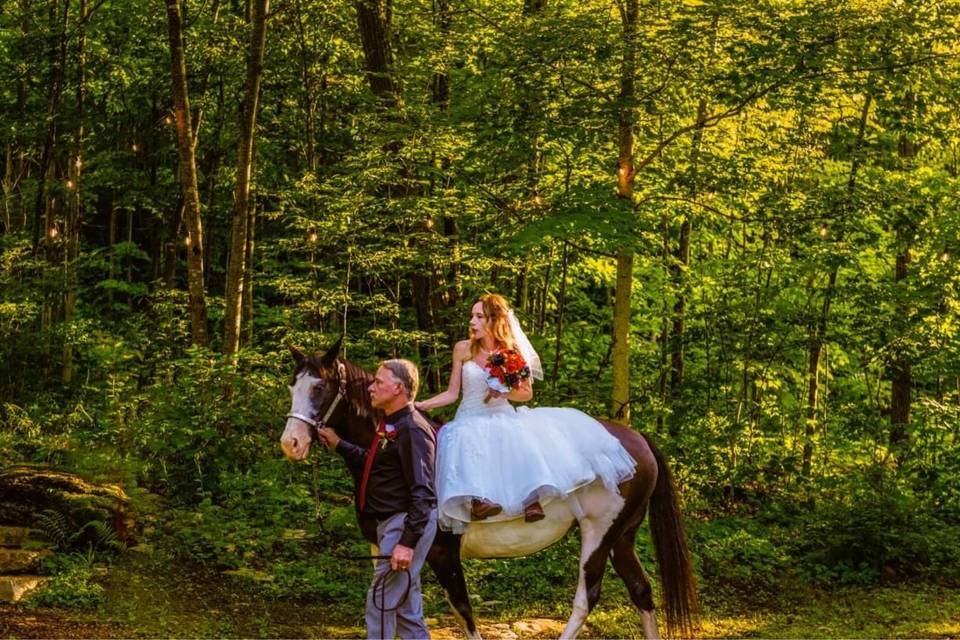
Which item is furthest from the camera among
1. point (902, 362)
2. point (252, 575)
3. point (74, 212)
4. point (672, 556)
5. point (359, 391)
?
point (74, 212)

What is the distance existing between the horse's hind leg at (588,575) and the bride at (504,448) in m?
0.23

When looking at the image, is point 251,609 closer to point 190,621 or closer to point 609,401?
point 190,621

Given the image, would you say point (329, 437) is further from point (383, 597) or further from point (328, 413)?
point (383, 597)

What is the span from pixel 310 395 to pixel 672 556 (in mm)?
2985

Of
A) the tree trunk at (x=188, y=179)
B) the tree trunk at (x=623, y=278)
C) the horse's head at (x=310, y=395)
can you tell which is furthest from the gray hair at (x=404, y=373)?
the tree trunk at (x=188, y=179)

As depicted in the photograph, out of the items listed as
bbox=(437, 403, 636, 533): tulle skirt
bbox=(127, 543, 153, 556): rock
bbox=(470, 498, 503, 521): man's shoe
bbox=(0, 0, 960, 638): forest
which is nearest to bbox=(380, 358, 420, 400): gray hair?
bbox=(437, 403, 636, 533): tulle skirt

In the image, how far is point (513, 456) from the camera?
5.95 metres

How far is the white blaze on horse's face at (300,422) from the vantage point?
516 cm

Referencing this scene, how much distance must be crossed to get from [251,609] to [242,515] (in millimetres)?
1971

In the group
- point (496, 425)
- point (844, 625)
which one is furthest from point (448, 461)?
point (844, 625)

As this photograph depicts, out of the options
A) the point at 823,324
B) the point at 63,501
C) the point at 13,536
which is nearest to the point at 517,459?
the point at 63,501

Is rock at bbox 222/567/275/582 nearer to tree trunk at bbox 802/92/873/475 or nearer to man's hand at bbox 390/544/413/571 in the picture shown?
man's hand at bbox 390/544/413/571

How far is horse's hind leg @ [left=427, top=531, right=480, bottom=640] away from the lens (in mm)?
5758

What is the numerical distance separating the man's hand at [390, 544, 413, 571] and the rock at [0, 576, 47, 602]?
452cm
